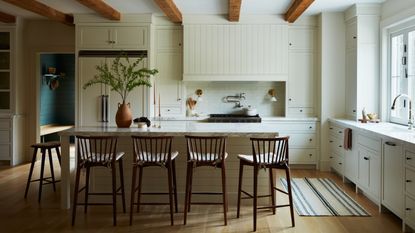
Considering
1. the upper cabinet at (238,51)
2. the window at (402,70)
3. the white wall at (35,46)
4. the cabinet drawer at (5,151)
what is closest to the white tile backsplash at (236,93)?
the upper cabinet at (238,51)

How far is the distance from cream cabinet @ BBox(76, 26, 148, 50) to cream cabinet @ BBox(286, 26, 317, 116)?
8.08 feet

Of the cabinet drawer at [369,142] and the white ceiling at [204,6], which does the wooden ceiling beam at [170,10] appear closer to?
the white ceiling at [204,6]

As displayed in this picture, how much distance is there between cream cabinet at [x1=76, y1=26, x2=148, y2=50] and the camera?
6.56 m

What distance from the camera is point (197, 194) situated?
178 inches

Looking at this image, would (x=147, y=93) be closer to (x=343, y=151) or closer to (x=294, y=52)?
(x=294, y=52)

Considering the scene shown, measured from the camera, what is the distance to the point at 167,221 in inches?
158

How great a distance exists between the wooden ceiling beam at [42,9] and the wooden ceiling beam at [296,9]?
3544mm

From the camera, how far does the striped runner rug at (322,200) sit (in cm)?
432

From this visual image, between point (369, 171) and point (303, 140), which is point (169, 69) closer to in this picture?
point (303, 140)

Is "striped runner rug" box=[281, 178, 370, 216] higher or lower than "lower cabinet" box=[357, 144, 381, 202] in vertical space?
lower

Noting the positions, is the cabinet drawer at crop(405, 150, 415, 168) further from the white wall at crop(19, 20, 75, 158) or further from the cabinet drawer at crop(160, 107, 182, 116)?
the white wall at crop(19, 20, 75, 158)

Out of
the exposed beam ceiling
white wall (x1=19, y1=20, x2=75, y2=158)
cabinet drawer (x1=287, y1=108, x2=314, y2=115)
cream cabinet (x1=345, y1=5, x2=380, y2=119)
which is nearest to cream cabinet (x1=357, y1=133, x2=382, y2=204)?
cream cabinet (x1=345, y1=5, x2=380, y2=119)

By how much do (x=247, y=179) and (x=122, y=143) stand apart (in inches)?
57.7

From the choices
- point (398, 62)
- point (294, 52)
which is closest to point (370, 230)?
point (398, 62)
